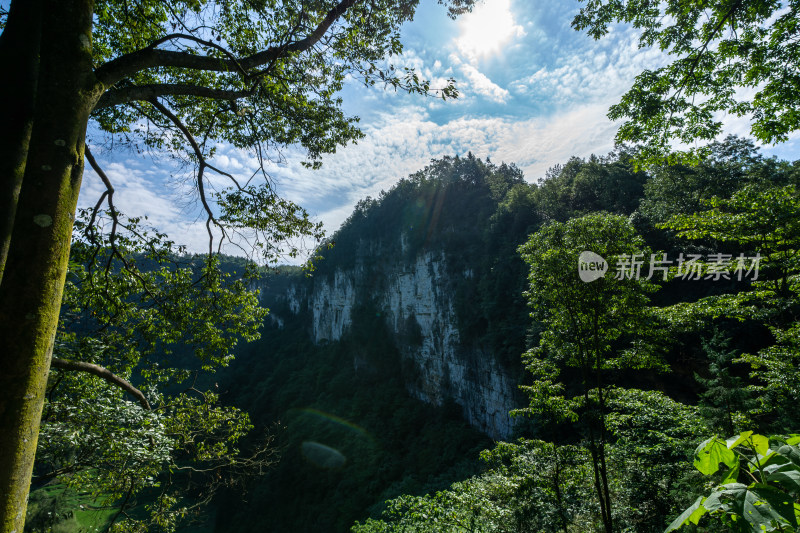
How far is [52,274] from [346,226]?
2040 inches

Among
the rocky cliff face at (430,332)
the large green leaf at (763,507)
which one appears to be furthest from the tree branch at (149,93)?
the rocky cliff face at (430,332)

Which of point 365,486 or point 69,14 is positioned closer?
point 69,14

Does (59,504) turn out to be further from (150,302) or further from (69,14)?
(69,14)

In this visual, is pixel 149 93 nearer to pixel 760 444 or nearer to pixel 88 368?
pixel 88 368

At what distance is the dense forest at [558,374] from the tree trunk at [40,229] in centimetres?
244

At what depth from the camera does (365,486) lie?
77.4 ft

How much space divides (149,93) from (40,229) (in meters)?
2.18

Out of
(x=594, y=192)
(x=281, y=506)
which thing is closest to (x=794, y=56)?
(x=594, y=192)

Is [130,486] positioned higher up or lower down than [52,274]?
lower down

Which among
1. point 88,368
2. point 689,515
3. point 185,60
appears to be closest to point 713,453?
point 689,515

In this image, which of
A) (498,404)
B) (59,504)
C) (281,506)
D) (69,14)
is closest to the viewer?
(69,14)

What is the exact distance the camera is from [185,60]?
119 inches

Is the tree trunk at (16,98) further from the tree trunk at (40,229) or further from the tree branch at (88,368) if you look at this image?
the tree branch at (88,368)

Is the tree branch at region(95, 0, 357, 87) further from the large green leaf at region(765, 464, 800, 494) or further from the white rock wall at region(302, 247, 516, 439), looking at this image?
the white rock wall at region(302, 247, 516, 439)
